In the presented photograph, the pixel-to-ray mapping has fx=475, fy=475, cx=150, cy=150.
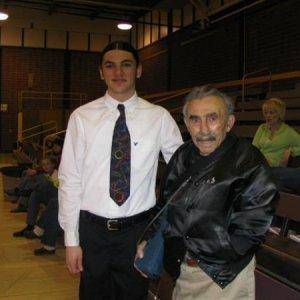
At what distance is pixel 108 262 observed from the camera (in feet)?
7.32

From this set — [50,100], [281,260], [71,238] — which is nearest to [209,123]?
[71,238]

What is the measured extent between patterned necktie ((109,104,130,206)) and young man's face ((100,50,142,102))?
0.17 m

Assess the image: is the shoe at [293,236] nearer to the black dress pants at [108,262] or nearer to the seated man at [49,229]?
the black dress pants at [108,262]

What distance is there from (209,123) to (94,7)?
15179 millimetres

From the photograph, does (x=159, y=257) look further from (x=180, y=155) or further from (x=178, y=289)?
(x=180, y=155)

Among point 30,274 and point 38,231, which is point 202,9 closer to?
point 38,231

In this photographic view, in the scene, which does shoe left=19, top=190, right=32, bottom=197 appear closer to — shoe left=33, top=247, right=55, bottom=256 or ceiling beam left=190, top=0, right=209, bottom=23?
shoe left=33, top=247, right=55, bottom=256

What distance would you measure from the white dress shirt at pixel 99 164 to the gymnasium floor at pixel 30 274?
6.01 feet

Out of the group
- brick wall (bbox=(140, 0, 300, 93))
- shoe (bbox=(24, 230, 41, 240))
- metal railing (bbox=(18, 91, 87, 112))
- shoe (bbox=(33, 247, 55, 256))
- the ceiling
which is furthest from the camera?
metal railing (bbox=(18, 91, 87, 112))

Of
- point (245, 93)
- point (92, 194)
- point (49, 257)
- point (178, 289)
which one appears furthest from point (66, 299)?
point (245, 93)

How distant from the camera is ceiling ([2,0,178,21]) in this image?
46.7 feet

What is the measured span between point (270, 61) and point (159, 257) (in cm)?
879

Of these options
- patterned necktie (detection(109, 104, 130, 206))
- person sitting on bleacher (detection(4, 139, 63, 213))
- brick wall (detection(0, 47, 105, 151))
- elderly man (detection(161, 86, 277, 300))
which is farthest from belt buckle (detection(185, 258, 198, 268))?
brick wall (detection(0, 47, 105, 151))

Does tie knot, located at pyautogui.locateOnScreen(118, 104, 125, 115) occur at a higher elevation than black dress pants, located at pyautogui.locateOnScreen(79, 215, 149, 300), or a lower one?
higher
